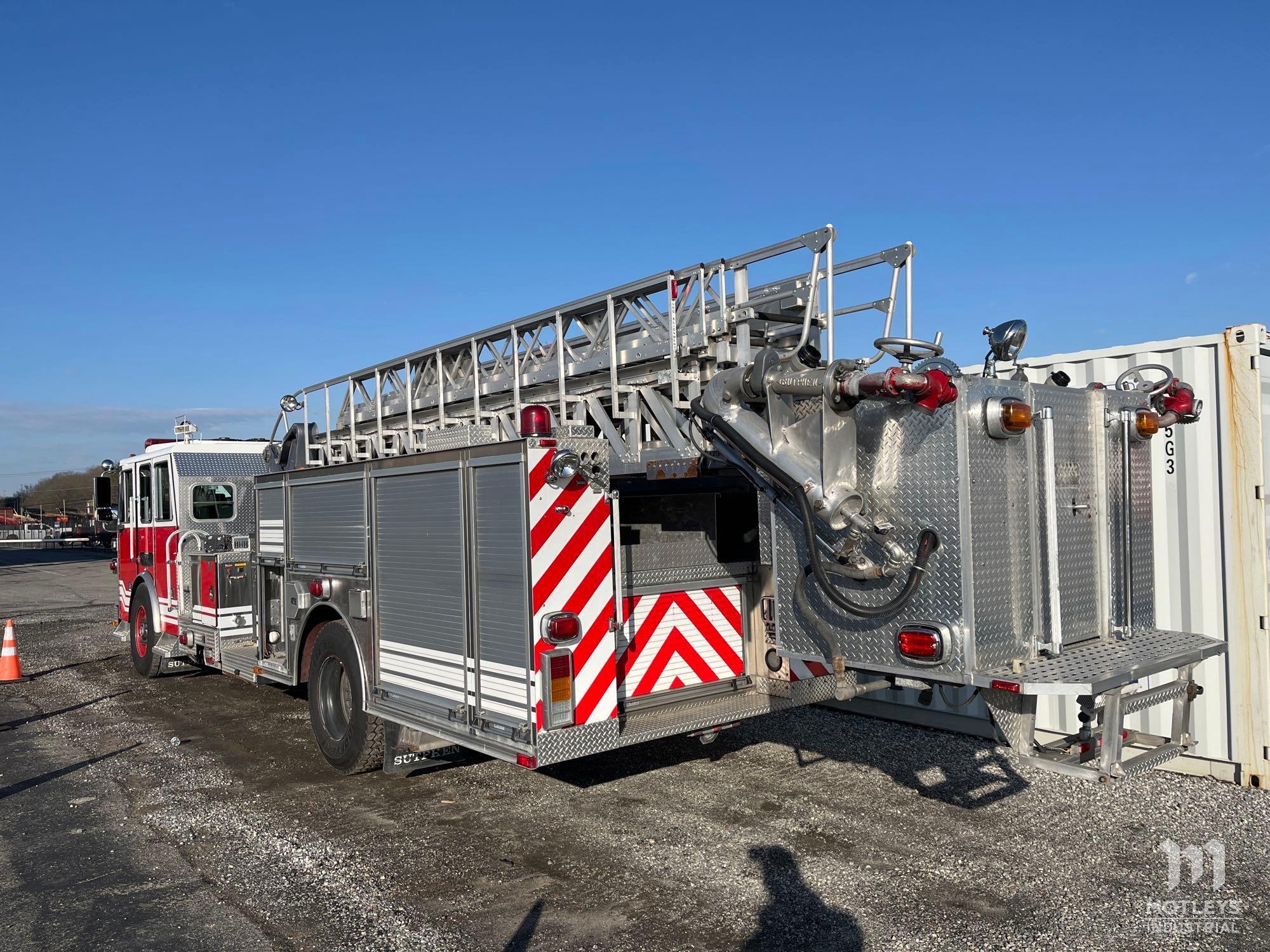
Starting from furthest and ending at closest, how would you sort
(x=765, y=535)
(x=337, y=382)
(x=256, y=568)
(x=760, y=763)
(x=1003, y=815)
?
(x=337, y=382), (x=256, y=568), (x=760, y=763), (x=1003, y=815), (x=765, y=535)

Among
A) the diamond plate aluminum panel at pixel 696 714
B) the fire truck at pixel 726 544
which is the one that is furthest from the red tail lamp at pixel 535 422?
A: the diamond plate aluminum panel at pixel 696 714

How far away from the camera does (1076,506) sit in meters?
4.80

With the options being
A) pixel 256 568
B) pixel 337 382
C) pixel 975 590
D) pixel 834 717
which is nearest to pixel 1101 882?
pixel 975 590

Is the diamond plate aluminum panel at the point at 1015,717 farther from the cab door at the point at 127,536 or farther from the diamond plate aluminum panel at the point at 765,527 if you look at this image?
the cab door at the point at 127,536

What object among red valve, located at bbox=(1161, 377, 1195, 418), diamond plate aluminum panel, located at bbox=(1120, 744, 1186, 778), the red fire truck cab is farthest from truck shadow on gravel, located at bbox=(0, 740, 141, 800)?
red valve, located at bbox=(1161, 377, 1195, 418)

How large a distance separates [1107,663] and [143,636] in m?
10.4

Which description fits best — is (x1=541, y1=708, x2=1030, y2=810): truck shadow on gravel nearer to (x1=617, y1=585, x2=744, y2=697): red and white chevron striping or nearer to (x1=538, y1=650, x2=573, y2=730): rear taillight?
(x1=617, y1=585, x2=744, y2=697): red and white chevron striping

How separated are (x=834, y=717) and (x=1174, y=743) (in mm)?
3899

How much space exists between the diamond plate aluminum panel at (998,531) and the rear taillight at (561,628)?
197 centimetres

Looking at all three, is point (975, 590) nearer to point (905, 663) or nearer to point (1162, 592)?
point (905, 663)

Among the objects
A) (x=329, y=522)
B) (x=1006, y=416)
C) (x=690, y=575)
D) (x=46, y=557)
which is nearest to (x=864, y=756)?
(x=690, y=575)

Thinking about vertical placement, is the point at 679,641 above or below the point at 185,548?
below

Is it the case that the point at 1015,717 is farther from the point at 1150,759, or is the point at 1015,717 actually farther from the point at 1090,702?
the point at 1150,759

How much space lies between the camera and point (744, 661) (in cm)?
655
